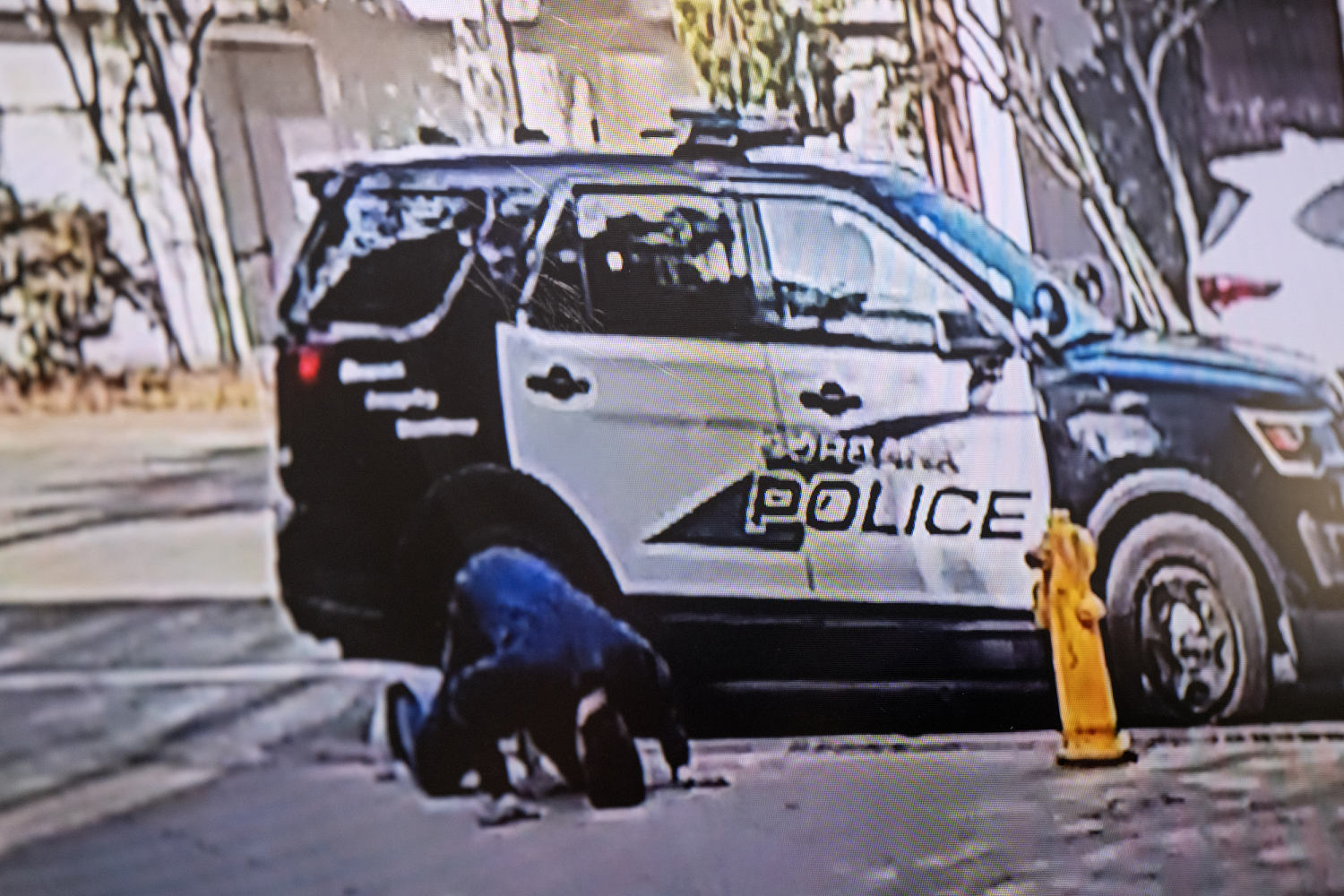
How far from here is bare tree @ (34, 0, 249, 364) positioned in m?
1.83

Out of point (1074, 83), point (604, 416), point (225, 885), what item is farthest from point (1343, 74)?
point (225, 885)

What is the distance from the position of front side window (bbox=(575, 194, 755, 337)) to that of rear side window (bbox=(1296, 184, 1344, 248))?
43.8 inches

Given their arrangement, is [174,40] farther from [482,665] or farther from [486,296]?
[482,665]

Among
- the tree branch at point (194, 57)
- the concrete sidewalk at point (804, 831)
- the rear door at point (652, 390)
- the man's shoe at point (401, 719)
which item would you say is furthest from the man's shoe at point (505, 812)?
the tree branch at point (194, 57)

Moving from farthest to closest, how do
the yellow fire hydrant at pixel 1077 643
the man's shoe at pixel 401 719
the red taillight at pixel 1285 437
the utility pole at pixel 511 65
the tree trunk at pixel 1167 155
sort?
the tree trunk at pixel 1167 155 → the red taillight at pixel 1285 437 → the yellow fire hydrant at pixel 1077 643 → the utility pole at pixel 511 65 → the man's shoe at pixel 401 719

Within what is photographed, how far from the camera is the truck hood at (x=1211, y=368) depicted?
85.0 inches

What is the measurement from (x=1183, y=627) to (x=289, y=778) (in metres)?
1.40

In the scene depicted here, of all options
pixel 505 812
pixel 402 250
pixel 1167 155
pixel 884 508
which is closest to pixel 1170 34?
pixel 1167 155

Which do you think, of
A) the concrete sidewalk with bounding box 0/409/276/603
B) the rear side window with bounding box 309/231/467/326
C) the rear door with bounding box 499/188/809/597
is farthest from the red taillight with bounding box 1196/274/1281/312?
the concrete sidewalk with bounding box 0/409/276/603

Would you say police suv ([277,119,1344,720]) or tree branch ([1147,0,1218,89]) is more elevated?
tree branch ([1147,0,1218,89])

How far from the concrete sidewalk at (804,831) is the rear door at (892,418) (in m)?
0.28

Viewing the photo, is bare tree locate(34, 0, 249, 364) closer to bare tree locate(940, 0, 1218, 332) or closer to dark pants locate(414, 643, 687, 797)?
dark pants locate(414, 643, 687, 797)

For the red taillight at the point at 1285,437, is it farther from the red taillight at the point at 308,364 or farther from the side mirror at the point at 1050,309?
the red taillight at the point at 308,364

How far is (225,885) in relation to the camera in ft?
5.87
